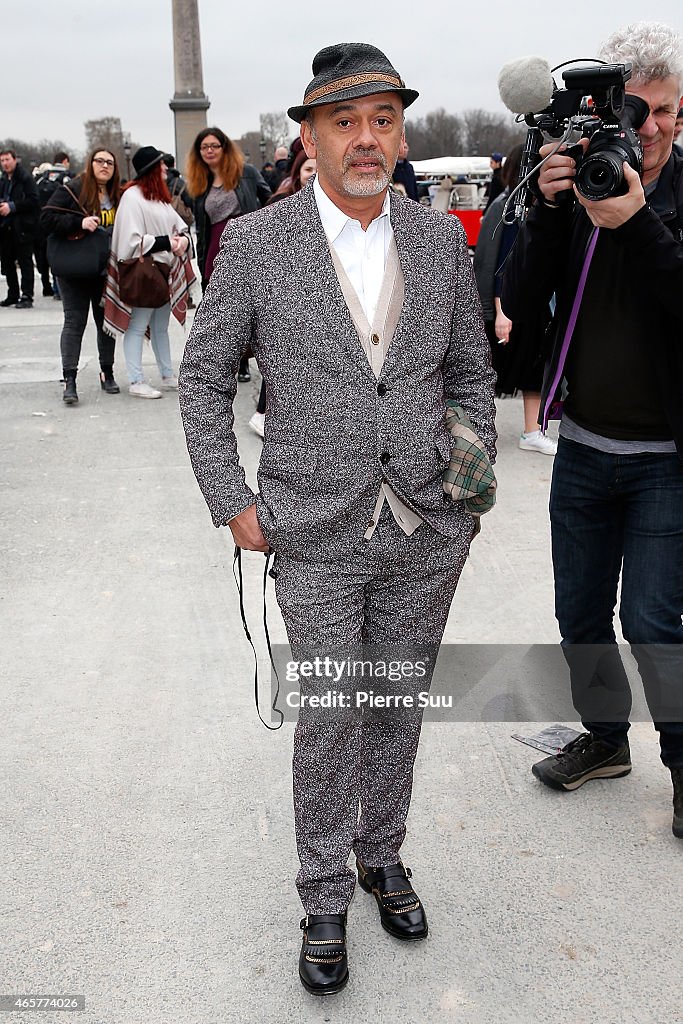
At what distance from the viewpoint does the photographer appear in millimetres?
2752

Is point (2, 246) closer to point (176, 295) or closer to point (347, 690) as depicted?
point (176, 295)

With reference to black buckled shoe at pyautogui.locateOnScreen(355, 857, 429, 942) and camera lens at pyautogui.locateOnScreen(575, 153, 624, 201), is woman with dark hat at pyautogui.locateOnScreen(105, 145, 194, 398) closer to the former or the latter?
camera lens at pyautogui.locateOnScreen(575, 153, 624, 201)

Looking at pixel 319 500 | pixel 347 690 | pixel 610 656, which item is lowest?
pixel 610 656

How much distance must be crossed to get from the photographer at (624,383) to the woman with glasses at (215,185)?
17.0 feet

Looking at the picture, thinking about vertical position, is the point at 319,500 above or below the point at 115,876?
above

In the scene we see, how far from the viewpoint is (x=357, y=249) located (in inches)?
100

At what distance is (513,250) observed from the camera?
9.77 feet

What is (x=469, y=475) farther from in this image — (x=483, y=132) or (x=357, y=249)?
(x=483, y=132)

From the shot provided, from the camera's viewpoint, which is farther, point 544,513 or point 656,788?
point 544,513

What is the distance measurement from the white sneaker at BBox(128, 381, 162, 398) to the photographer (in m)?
6.02

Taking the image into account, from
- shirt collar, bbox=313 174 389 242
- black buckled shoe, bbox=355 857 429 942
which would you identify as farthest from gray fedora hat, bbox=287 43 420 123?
black buckled shoe, bbox=355 857 429 942

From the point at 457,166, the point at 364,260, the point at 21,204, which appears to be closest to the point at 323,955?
the point at 364,260

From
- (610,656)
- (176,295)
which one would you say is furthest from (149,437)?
(610,656)

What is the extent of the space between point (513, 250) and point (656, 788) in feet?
5.61
